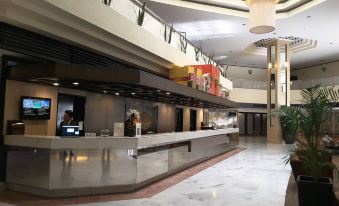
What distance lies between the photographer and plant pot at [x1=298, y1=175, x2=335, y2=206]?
12.8ft

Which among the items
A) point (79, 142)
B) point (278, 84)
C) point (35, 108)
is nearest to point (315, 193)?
point (79, 142)

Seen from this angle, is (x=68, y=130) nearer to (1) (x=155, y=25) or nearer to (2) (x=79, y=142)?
(2) (x=79, y=142)

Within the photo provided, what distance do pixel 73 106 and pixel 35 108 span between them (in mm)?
1258

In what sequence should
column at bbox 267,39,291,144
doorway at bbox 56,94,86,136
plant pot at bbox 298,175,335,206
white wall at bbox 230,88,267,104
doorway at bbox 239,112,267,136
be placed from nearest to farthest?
plant pot at bbox 298,175,335,206 < doorway at bbox 56,94,86,136 < column at bbox 267,39,291,144 < white wall at bbox 230,88,267,104 < doorway at bbox 239,112,267,136

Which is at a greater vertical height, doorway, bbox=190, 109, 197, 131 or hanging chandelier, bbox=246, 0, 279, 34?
hanging chandelier, bbox=246, 0, 279, 34

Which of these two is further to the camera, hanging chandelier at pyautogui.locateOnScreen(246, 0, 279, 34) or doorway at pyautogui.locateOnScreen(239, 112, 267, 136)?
doorway at pyautogui.locateOnScreen(239, 112, 267, 136)

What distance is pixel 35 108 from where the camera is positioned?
6113 millimetres

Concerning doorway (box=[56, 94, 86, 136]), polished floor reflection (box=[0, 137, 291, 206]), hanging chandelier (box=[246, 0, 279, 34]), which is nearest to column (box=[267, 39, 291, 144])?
polished floor reflection (box=[0, 137, 291, 206])

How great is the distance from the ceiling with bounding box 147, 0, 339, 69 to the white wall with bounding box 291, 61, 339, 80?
2.75 m

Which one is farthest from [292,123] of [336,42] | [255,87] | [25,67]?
[255,87]

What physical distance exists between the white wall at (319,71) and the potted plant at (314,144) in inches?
891

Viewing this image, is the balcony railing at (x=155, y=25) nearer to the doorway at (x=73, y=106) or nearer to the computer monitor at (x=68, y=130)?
the doorway at (x=73, y=106)

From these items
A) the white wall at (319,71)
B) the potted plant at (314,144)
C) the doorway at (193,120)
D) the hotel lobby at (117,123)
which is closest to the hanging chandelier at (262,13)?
the hotel lobby at (117,123)

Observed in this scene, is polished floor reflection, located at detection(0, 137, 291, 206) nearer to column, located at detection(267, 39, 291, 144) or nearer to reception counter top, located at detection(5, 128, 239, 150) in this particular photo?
reception counter top, located at detection(5, 128, 239, 150)
